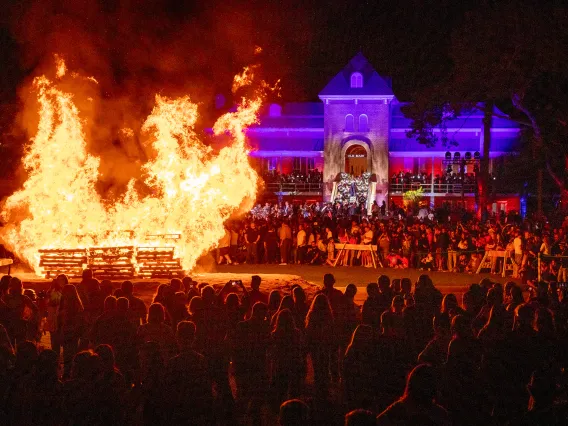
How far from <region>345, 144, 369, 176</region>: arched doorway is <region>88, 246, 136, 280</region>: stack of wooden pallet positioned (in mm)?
33583

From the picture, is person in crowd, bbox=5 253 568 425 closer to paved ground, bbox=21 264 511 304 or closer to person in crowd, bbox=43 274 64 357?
person in crowd, bbox=43 274 64 357

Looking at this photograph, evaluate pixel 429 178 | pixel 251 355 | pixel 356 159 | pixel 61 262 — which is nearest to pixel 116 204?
pixel 61 262

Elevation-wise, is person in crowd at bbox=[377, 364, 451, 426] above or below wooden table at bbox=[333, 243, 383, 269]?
below

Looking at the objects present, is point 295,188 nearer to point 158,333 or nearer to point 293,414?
point 158,333

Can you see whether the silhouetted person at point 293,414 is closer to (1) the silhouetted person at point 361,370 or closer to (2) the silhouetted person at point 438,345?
(2) the silhouetted person at point 438,345

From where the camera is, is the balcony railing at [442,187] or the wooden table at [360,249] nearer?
the wooden table at [360,249]

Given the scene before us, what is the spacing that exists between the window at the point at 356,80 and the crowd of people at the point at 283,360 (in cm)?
3940

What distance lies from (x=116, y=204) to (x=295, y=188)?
26105 mm

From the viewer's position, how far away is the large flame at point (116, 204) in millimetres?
20469

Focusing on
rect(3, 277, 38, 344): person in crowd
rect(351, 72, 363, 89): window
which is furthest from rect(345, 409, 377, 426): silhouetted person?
rect(351, 72, 363, 89): window

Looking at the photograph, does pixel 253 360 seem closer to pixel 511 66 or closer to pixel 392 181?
pixel 511 66

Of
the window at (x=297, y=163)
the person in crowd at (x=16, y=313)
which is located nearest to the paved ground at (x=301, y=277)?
the person in crowd at (x=16, y=313)

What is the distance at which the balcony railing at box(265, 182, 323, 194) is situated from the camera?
155 feet

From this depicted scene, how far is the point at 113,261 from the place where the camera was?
18.6m
